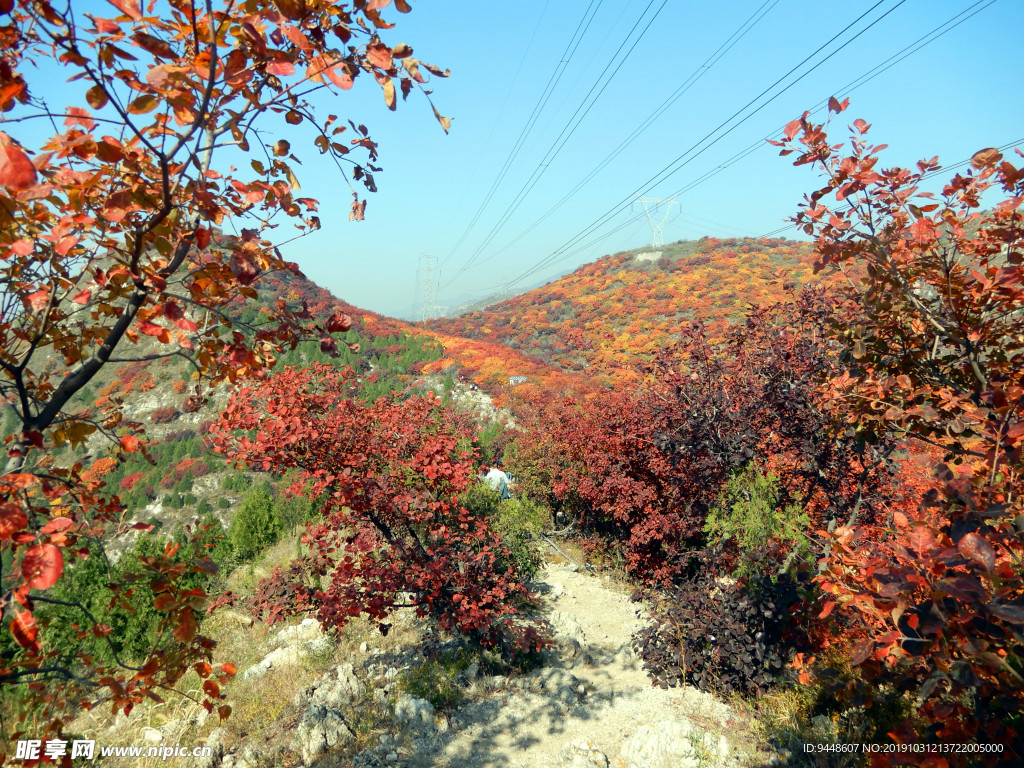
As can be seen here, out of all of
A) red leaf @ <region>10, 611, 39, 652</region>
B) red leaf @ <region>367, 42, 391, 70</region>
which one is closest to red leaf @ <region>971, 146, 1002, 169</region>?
red leaf @ <region>367, 42, 391, 70</region>

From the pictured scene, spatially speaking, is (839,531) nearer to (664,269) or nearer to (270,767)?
(270,767)

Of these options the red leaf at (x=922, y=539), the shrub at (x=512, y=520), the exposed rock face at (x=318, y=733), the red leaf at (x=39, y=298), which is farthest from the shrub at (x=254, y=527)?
the red leaf at (x=922, y=539)

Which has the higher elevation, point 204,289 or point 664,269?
point 664,269

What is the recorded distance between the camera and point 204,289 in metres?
1.57

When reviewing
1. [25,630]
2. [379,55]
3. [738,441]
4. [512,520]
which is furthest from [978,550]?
[512,520]

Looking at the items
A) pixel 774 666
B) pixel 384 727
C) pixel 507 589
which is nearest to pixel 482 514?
pixel 507 589

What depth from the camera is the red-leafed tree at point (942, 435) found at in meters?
1.50

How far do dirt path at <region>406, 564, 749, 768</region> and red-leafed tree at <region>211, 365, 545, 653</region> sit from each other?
1.72ft

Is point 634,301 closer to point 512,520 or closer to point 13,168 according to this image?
point 512,520

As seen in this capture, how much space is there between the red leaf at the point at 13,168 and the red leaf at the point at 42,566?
826 millimetres

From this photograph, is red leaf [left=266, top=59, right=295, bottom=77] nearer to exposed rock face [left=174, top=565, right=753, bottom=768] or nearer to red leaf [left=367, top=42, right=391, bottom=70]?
red leaf [left=367, top=42, right=391, bottom=70]

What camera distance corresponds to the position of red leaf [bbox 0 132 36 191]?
0.85m

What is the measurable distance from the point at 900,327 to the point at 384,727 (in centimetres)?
495

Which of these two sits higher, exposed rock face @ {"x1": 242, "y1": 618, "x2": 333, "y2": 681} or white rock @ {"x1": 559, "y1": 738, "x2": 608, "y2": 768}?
exposed rock face @ {"x1": 242, "y1": 618, "x2": 333, "y2": 681}
